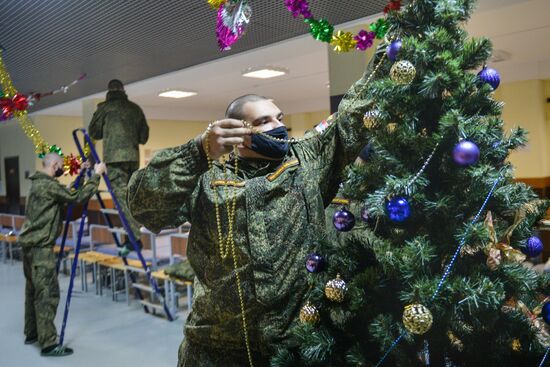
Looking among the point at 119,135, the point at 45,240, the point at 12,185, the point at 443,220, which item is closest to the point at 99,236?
the point at 119,135

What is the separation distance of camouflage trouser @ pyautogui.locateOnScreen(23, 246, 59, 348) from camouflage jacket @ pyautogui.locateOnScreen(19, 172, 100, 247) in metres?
0.10

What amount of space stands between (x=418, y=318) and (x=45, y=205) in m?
4.21

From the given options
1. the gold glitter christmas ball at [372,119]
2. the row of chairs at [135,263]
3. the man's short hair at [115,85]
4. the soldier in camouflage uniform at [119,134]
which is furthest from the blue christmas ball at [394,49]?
the man's short hair at [115,85]

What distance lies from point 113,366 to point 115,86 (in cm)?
311

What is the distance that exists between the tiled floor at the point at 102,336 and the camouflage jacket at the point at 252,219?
280 cm

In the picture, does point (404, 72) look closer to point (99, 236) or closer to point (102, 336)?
point (102, 336)

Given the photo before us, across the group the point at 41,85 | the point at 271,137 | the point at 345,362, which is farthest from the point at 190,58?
the point at 345,362

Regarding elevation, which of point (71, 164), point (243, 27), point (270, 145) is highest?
point (243, 27)

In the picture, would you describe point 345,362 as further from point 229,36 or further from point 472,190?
point 229,36

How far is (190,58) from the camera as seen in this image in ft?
16.8

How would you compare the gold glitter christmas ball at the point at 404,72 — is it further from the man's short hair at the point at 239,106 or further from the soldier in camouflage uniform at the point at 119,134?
the soldier in camouflage uniform at the point at 119,134

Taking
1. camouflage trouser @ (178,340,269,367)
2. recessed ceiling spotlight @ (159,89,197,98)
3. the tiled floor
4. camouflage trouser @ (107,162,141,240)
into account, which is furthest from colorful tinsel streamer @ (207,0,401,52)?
recessed ceiling spotlight @ (159,89,197,98)

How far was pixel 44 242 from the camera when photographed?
14.4 feet

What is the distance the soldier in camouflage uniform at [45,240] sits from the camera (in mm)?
4332
